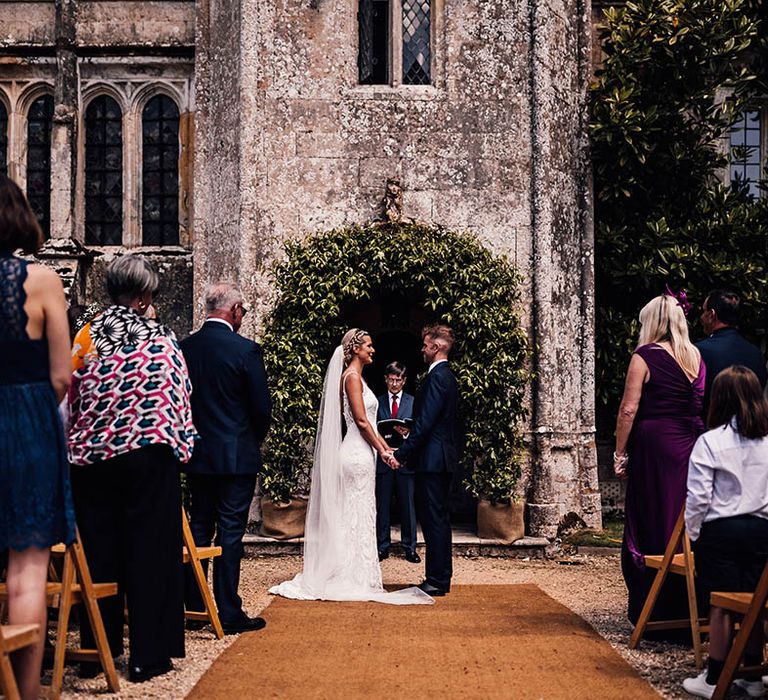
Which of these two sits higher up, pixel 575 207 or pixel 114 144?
pixel 114 144

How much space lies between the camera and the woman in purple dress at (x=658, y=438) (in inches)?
278

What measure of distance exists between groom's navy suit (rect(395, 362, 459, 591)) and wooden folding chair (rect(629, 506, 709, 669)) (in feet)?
7.85

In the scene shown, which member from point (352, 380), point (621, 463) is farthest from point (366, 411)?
point (621, 463)

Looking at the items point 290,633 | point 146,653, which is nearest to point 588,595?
point 290,633

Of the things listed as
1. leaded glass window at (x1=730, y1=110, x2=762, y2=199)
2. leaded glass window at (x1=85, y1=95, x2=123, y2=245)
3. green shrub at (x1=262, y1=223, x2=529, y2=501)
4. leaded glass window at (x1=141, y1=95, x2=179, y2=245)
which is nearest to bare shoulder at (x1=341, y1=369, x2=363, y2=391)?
green shrub at (x1=262, y1=223, x2=529, y2=501)

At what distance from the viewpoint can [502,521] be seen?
41.1 ft

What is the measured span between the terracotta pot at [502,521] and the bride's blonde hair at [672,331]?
5.56 m

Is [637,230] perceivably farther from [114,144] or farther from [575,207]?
[114,144]

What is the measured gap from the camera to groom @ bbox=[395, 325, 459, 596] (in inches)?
356

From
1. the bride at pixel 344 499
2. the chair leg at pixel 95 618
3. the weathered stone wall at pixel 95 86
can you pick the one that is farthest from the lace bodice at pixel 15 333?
the weathered stone wall at pixel 95 86

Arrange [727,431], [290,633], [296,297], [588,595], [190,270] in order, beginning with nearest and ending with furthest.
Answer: [727,431] → [290,633] → [588,595] → [296,297] → [190,270]

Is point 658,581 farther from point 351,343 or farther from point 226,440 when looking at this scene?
point 351,343

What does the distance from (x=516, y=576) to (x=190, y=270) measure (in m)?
6.08

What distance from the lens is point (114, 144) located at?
14930 millimetres
